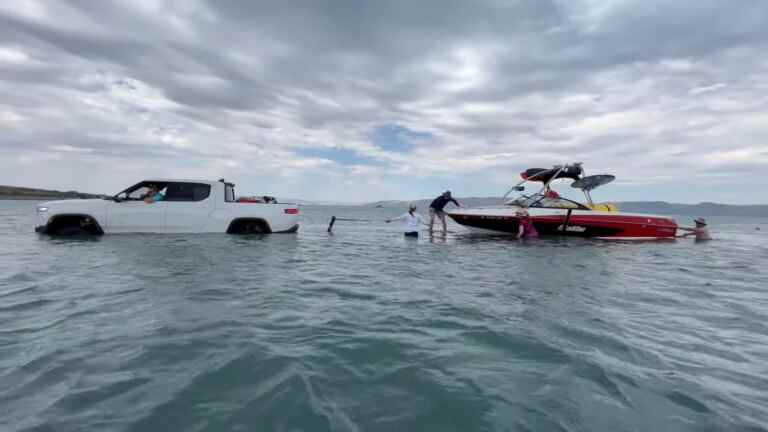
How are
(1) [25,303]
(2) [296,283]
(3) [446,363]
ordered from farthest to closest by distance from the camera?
(2) [296,283] < (1) [25,303] < (3) [446,363]

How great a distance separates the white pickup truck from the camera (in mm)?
11266

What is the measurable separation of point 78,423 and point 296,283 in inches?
157

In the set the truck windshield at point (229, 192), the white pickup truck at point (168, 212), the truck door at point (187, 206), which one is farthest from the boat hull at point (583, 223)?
the truck door at point (187, 206)

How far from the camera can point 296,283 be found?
20.4 feet

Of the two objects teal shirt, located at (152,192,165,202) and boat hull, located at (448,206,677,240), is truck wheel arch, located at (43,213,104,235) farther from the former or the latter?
boat hull, located at (448,206,677,240)

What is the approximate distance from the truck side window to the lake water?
5.18 meters

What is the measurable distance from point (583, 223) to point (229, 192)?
1419 centimetres

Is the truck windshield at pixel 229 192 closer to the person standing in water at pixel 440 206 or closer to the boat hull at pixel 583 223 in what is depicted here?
the person standing in water at pixel 440 206

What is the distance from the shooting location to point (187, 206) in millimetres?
12227

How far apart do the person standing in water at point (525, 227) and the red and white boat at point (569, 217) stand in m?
0.29

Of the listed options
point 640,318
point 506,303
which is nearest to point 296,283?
point 506,303

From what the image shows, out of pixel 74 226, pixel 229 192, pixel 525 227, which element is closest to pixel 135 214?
pixel 74 226

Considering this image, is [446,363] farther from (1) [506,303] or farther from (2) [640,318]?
(2) [640,318]

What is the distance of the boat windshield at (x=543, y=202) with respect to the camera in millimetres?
16219
